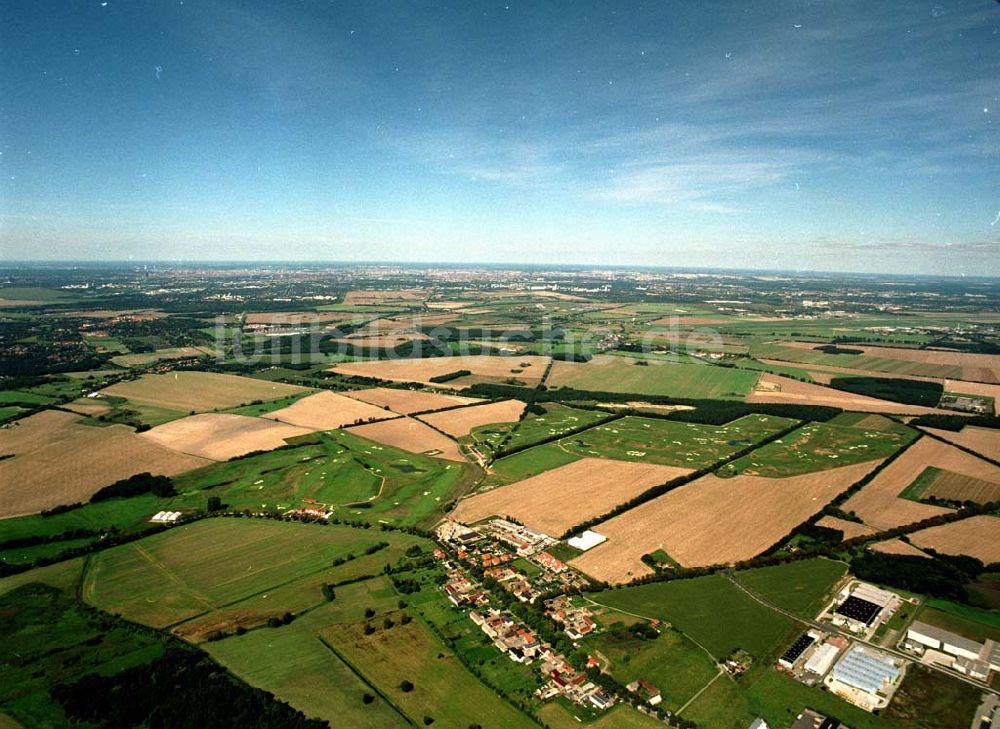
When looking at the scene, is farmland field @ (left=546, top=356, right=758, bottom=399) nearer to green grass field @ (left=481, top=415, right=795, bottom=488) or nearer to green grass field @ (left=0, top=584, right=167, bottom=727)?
green grass field @ (left=481, top=415, right=795, bottom=488)

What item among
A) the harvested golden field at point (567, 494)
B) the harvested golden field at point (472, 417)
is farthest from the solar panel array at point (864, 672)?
the harvested golden field at point (472, 417)

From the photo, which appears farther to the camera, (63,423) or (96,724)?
(63,423)

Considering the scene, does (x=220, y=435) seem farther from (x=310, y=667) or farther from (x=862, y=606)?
(x=862, y=606)

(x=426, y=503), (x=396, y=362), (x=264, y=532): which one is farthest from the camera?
(x=396, y=362)

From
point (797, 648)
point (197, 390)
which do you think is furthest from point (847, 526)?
point (197, 390)

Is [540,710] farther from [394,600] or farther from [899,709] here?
[899,709]

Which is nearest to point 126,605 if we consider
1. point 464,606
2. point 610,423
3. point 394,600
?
point 394,600
